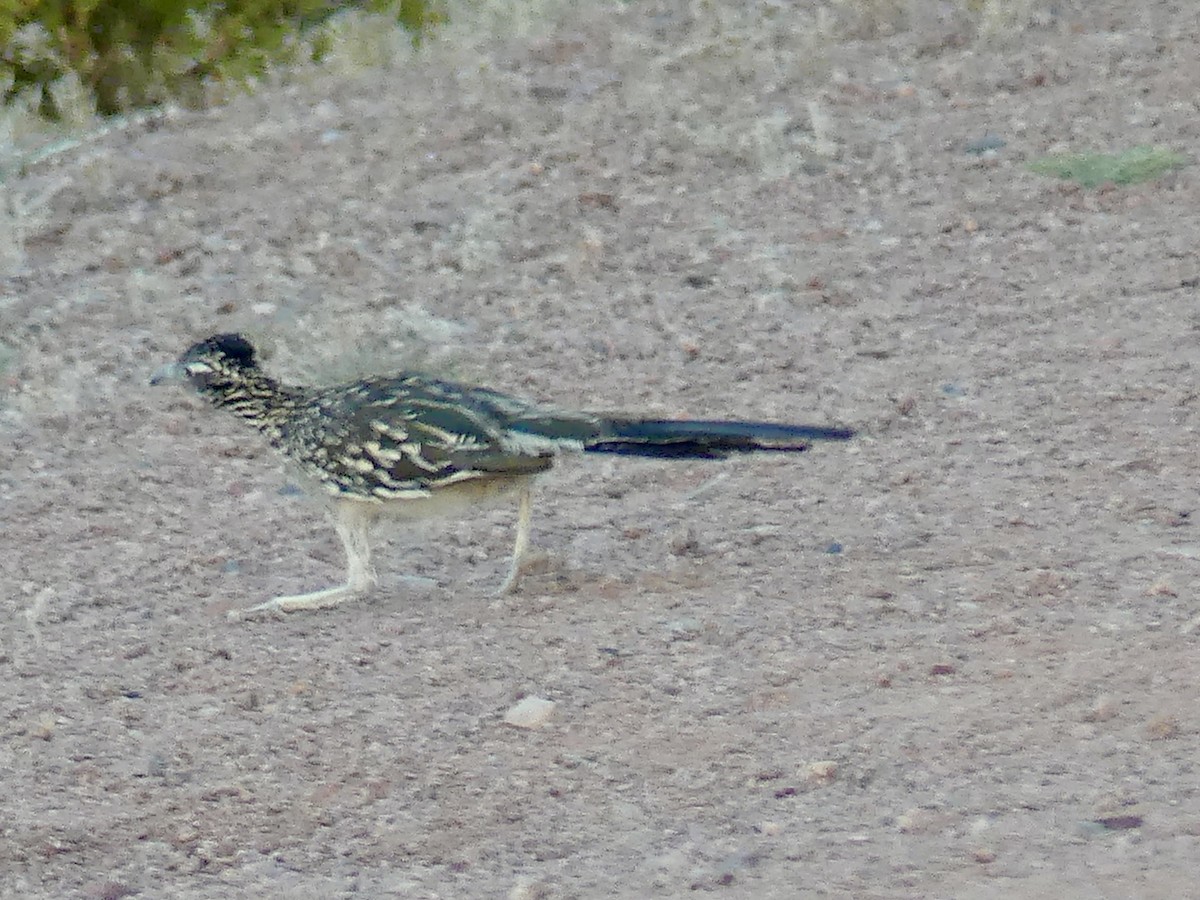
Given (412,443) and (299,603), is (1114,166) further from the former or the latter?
(299,603)

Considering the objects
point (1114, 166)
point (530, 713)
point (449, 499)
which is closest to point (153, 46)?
point (1114, 166)

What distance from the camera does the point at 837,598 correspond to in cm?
553

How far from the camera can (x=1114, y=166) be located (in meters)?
8.77

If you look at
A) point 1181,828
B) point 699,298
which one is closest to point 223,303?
point 699,298

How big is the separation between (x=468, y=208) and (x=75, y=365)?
197 centimetres

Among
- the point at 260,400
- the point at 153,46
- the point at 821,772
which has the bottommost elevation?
the point at 821,772

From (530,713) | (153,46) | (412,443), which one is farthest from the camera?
(153,46)

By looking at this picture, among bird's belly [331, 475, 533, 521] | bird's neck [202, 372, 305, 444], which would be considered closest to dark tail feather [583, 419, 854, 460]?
bird's belly [331, 475, 533, 521]

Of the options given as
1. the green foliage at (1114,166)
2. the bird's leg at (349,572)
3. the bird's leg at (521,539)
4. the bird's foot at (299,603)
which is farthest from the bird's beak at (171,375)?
the green foliage at (1114,166)

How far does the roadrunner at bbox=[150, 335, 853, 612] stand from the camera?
5562 millimetres

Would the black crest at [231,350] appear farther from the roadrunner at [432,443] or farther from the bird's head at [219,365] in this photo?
the roadrunner at [432,443]

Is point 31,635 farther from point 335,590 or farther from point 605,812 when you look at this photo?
point 605,812

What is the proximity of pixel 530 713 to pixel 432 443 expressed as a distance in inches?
38.7

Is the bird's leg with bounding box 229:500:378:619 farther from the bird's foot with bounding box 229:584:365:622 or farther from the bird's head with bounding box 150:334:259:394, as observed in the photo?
the bird's head with bounding box 150:334:259:394
